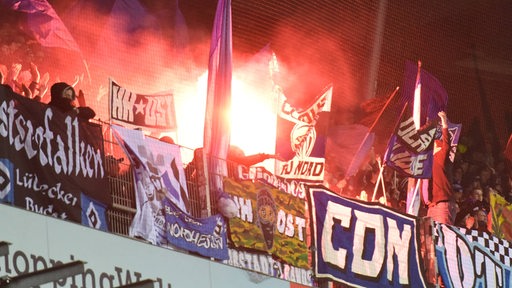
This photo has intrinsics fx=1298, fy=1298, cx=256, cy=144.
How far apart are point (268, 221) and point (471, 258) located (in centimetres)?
232

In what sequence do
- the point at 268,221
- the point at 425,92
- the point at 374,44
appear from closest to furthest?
the point at 268,221, the point at 425,92, the point at 374,44

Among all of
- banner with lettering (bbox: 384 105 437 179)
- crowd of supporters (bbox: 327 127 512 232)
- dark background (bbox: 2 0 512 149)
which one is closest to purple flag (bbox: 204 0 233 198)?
crowd of supporters (bbox: 327 127 512 232)

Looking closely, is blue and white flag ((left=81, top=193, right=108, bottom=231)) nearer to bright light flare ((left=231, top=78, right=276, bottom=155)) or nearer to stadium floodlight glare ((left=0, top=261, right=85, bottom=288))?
stadium floodlight glare ((left=0, top=261, right=85, bottom=288))

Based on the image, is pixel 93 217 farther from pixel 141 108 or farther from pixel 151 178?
pixel 141 108

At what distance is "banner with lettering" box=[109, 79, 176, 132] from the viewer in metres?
9.41

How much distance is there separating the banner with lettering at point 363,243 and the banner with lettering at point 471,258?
22 centimetres

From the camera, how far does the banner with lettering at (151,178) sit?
342 inches

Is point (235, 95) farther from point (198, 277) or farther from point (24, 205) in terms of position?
point (24, 205)

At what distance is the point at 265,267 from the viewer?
955 centimetres

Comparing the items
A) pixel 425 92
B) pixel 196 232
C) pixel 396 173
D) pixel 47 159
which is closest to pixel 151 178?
pixel 196 232

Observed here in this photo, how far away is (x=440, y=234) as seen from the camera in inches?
431

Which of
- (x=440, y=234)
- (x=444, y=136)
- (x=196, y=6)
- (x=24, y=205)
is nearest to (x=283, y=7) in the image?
(x=196, y=6)

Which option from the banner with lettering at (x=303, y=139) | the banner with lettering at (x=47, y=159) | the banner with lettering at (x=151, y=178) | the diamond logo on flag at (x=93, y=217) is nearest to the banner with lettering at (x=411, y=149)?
the banner with lettering at (x=303, y=139)

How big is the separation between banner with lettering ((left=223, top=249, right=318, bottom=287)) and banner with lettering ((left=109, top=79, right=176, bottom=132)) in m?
1.14
